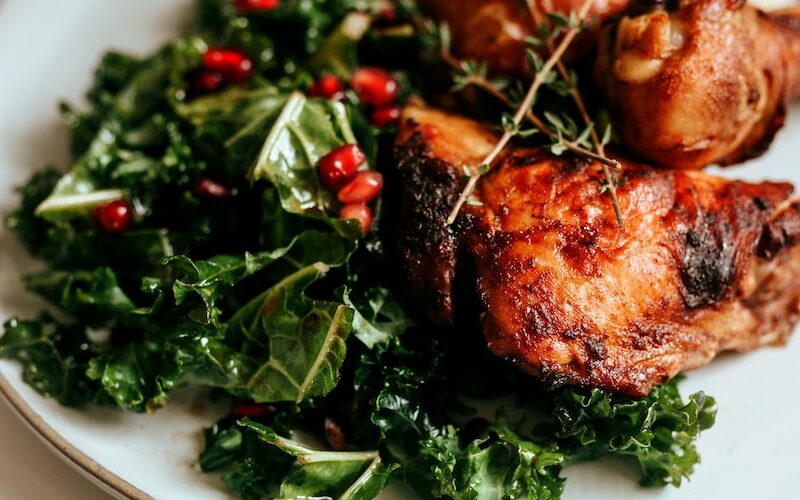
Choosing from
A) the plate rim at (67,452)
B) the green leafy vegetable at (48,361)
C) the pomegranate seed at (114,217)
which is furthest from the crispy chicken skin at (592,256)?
the green leafy vegetable at (48,361)

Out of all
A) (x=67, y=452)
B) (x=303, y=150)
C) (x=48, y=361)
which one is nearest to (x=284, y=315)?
(x=303, y=150)

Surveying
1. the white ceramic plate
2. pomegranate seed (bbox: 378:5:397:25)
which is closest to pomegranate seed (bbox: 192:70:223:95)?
the white ceramic plate

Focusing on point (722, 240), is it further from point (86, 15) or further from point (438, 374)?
point (86, 15)

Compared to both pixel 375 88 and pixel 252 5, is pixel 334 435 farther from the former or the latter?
pixel 252 5

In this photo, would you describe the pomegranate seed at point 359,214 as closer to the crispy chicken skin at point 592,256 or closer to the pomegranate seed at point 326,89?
the crispy chicken skin at point 592,256

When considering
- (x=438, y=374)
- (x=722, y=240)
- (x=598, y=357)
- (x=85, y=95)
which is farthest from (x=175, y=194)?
(x=722, y=240)

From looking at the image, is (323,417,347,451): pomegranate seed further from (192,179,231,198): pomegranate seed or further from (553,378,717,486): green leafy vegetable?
(192,179,231,198): pomegranate seed
